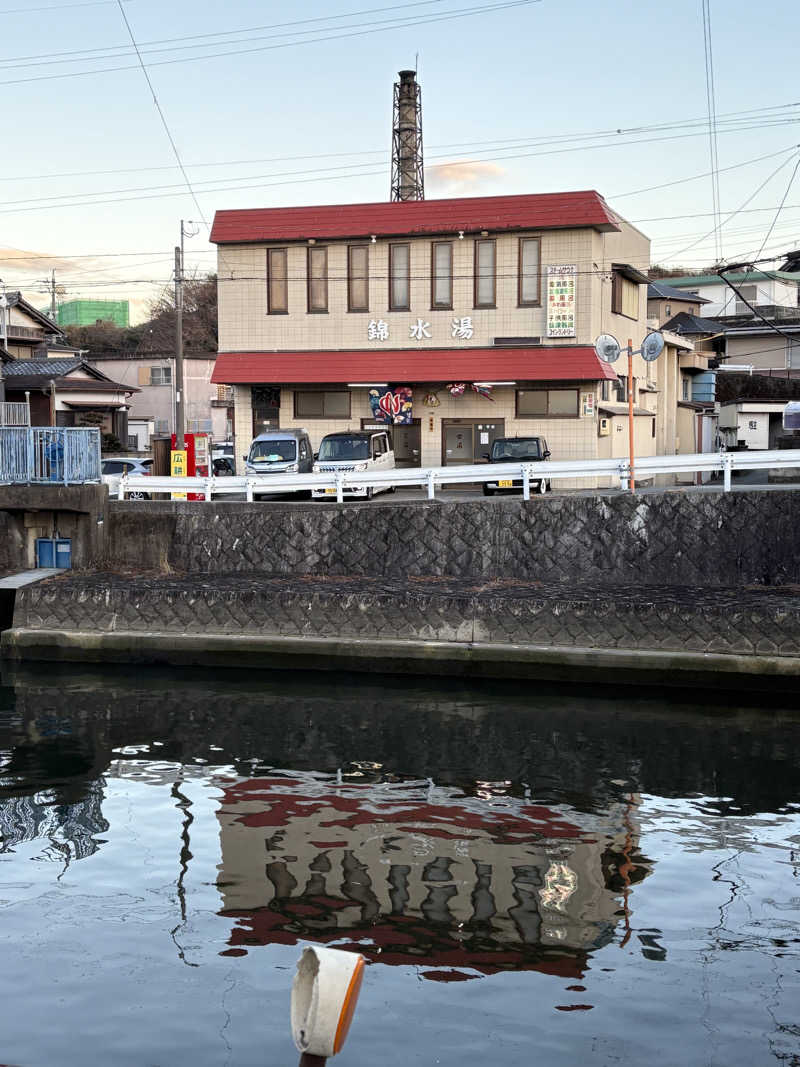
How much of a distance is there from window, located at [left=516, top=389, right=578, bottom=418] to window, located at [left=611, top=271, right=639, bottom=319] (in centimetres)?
386

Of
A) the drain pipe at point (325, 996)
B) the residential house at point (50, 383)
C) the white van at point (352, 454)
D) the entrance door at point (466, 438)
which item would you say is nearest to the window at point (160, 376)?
the residential house at point (50, 383)

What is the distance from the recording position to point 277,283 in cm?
3259

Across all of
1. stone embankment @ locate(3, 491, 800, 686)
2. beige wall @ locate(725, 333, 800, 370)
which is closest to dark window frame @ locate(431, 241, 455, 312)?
stone embankment @ locate(3, 491, 800, 686)

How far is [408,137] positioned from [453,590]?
43708 millimetres

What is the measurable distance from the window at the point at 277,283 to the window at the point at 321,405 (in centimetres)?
251

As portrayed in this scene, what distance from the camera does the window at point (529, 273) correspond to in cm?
3108

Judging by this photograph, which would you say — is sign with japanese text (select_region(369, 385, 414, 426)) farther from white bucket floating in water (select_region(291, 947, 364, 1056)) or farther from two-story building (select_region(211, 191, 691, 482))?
white bucket floating in water (select_region(291, 947, 364, 1056))

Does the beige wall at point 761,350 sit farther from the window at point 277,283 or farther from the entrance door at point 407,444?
the window at point 277,283

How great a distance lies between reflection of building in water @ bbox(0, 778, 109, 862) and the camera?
35.9 feet

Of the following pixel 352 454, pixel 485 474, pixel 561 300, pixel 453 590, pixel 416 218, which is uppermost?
pixel 416 218

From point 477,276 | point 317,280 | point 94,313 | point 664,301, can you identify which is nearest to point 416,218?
point 477,276

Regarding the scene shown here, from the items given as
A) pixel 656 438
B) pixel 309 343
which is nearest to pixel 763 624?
pixel 309 343

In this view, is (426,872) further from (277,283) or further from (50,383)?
(50,383)

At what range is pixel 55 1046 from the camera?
23.0ft
